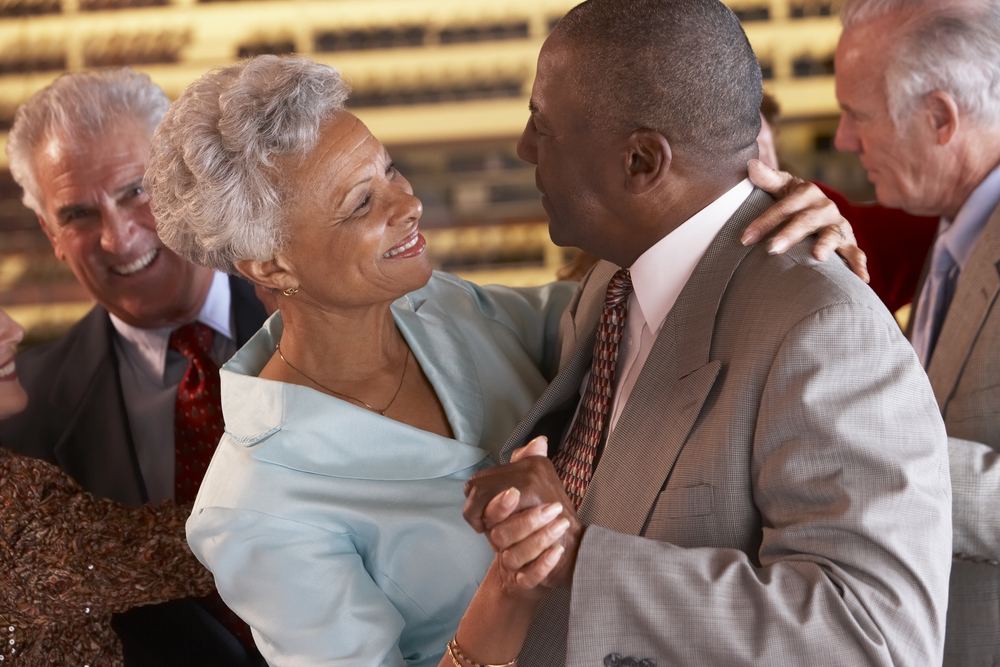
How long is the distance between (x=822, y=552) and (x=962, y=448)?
645 mm

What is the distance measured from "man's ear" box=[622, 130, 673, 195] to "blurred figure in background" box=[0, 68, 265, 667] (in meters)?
1.20

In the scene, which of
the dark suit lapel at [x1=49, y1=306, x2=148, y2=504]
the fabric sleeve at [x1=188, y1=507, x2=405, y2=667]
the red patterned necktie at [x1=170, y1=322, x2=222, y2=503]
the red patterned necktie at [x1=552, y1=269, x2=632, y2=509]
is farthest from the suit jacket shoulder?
the red patterned necktie at [x1=552, y1=269, x2=632, y2=509]

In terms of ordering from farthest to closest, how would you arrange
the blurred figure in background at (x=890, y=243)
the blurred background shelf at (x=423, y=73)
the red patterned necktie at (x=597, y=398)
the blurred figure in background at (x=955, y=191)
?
the blurred background shelf at (x=423, y=73)
the blurred figure in background at (x=890, y=243)
the blurred figure in background at (x=955, y=191)
the red patterned necktie at (x=597, y=398)

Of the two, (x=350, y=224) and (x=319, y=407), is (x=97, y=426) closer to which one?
(x=319, y=407)

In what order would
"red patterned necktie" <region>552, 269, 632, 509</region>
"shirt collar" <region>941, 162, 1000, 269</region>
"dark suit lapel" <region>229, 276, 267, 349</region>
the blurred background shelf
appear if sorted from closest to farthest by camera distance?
"red patterned necktie" <region>552, 269, 632, 509</region> < "shirt collar" <region>941, 162, 1000, 269</region> < "dark suit lapel" <region>229, 276, 267, 349</region> < the blurred background shelf

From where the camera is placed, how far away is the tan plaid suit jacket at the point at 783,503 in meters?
1.17

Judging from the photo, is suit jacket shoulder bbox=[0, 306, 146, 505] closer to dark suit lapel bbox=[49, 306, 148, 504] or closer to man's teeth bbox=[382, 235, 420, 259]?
dark suit lapel bbox=[49, 306, 148, 504]

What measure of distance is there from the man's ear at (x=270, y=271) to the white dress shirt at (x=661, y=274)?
58cm

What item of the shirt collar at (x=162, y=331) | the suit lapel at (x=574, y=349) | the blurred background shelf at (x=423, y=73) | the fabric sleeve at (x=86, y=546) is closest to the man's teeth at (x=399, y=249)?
the suit lapel at (x=574, y=349)

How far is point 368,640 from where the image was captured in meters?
1.56

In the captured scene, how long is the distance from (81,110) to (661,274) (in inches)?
59.4

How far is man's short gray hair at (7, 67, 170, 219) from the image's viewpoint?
7.43 ft

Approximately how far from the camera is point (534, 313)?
2020 mm

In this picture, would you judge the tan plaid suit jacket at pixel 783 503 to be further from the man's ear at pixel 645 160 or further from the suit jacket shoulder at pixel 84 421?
the suit jacket shoulder at pixel 84 421
